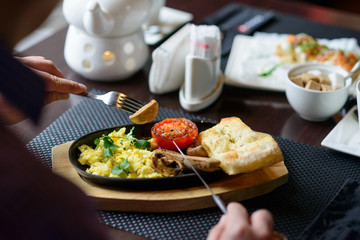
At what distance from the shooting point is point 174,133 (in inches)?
46.7

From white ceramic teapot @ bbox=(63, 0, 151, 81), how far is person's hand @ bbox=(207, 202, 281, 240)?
0.93 m

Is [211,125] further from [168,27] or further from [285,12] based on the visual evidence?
[285,12]

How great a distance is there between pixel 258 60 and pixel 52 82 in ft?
3.02

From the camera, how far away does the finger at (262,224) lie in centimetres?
81

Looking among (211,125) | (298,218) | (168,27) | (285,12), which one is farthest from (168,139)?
(285,12)

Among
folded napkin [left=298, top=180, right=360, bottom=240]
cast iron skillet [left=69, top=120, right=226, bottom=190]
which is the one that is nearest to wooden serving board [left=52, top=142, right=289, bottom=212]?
cast iron skillet [left=69, top=120, right=226, bottom=190]

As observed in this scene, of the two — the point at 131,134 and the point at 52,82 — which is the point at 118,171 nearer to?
the point at 131,134

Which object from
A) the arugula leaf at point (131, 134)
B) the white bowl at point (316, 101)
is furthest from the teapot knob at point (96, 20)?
the white bowl at point (316, 101)

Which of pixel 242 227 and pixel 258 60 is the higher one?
pixel 242 227

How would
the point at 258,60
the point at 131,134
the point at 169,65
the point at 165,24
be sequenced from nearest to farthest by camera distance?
the point at 131,134 < the point at 169,65 < the point at 258,60 < the point at 165,24

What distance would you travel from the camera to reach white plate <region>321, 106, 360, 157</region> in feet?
4.20

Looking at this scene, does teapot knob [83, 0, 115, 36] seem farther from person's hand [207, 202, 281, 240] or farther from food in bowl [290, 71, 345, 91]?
person's hand [207, 202, 281, 240]

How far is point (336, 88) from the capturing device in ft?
4.69

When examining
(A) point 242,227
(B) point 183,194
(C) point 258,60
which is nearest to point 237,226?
(A) point 242,227
